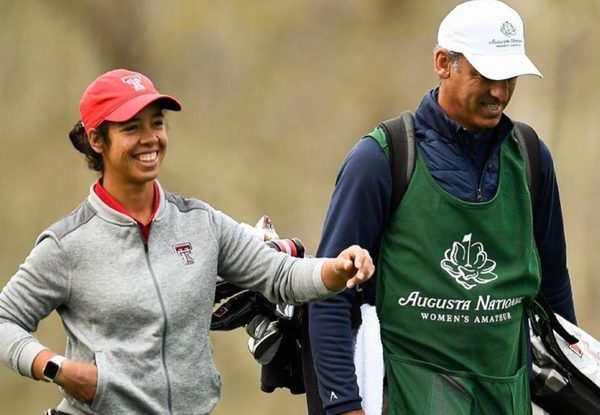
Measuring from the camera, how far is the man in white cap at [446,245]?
4.45 meters

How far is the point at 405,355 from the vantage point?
4.52 metres

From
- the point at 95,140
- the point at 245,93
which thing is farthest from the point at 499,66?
the point at 245,93

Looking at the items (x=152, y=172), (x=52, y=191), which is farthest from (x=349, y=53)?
(x=152, y=172)

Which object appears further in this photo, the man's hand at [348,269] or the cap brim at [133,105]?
the cap brim at [133,105]

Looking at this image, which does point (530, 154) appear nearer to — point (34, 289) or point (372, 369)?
point (372, 369)

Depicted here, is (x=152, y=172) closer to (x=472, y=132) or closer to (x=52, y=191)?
(x=472, y=132)

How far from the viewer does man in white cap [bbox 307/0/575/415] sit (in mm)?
4453

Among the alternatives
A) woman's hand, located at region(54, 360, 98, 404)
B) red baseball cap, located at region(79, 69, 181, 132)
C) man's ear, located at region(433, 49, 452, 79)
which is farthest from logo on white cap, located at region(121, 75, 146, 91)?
man's ear, located at region(433, 49, 452, 79)

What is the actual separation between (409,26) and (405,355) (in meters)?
3.02

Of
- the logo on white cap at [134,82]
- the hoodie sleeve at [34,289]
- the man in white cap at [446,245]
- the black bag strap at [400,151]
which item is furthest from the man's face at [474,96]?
the hoodie sleeve at [34,289]

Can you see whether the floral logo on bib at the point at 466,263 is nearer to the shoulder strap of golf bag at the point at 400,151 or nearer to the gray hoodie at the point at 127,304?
the shoulder strap of golf bag at the point at 400,151

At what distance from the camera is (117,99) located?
418cm

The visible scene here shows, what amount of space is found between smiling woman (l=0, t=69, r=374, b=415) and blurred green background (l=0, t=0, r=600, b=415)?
2.85 metres

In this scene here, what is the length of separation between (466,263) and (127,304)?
3.28ft
